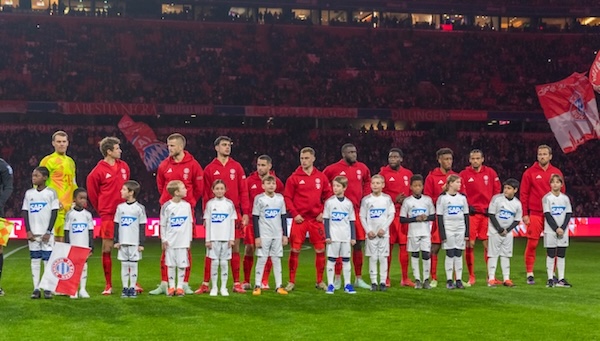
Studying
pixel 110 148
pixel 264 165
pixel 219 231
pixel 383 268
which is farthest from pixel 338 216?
pixel 110 148

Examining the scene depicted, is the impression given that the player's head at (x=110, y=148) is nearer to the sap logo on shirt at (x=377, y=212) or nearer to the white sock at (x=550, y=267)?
the sap logo on shirt at (x=377, y=212)

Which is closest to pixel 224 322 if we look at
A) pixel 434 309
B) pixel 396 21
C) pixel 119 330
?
pixel 119 330

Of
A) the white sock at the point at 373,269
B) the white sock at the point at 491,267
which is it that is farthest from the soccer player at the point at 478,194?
the white sock at the point at 373,269

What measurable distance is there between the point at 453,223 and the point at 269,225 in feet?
9.55

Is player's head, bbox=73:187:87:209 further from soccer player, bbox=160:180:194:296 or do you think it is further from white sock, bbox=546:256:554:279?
white sock, bbox=546:256:554:279

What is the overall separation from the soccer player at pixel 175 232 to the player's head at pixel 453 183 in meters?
4.10

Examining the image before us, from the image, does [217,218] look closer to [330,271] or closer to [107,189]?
[107,189]

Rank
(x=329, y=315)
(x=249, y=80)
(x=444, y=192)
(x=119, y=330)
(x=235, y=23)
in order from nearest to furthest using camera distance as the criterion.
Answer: (x=119, y=330) < (x=329, y=315) < (x=444, y=192) < (x=249, y=80) < (x=235, y=23)

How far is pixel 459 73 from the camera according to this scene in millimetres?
39594

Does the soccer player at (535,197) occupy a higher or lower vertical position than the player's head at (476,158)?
lower

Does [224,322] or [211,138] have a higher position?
[211,138]

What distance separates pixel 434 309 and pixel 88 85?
28469 millimetres

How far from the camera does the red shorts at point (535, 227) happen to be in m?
13.3

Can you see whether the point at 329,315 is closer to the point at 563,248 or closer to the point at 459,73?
the point at 563,248
